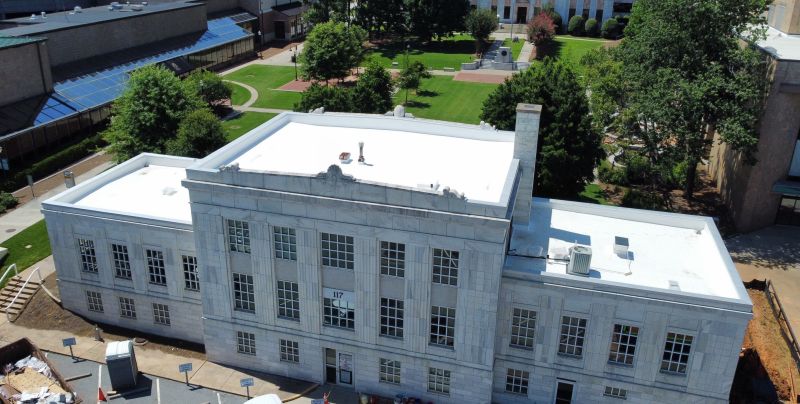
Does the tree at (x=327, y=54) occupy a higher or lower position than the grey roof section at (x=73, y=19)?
lower

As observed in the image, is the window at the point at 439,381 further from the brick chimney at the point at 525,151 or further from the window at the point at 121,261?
the window at the point at 121,261

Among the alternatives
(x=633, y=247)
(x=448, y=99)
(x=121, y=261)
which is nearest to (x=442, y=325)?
(x=633, y=247)

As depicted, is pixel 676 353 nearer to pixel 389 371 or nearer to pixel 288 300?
pixel 389 371

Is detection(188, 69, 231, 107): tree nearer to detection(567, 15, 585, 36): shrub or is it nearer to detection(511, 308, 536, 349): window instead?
detection(511, 308, 536, 349): window

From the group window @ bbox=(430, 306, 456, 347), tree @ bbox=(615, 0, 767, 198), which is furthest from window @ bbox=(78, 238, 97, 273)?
tree @ bbox=(615, 0, 767, 198)

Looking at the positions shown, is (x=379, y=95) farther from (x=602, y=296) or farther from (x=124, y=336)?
(x=602, y=296)

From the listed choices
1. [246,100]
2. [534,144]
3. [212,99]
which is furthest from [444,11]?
[534,144]

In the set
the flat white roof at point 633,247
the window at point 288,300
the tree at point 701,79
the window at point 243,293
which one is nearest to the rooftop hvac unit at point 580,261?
the flat white roof at point 633,247
